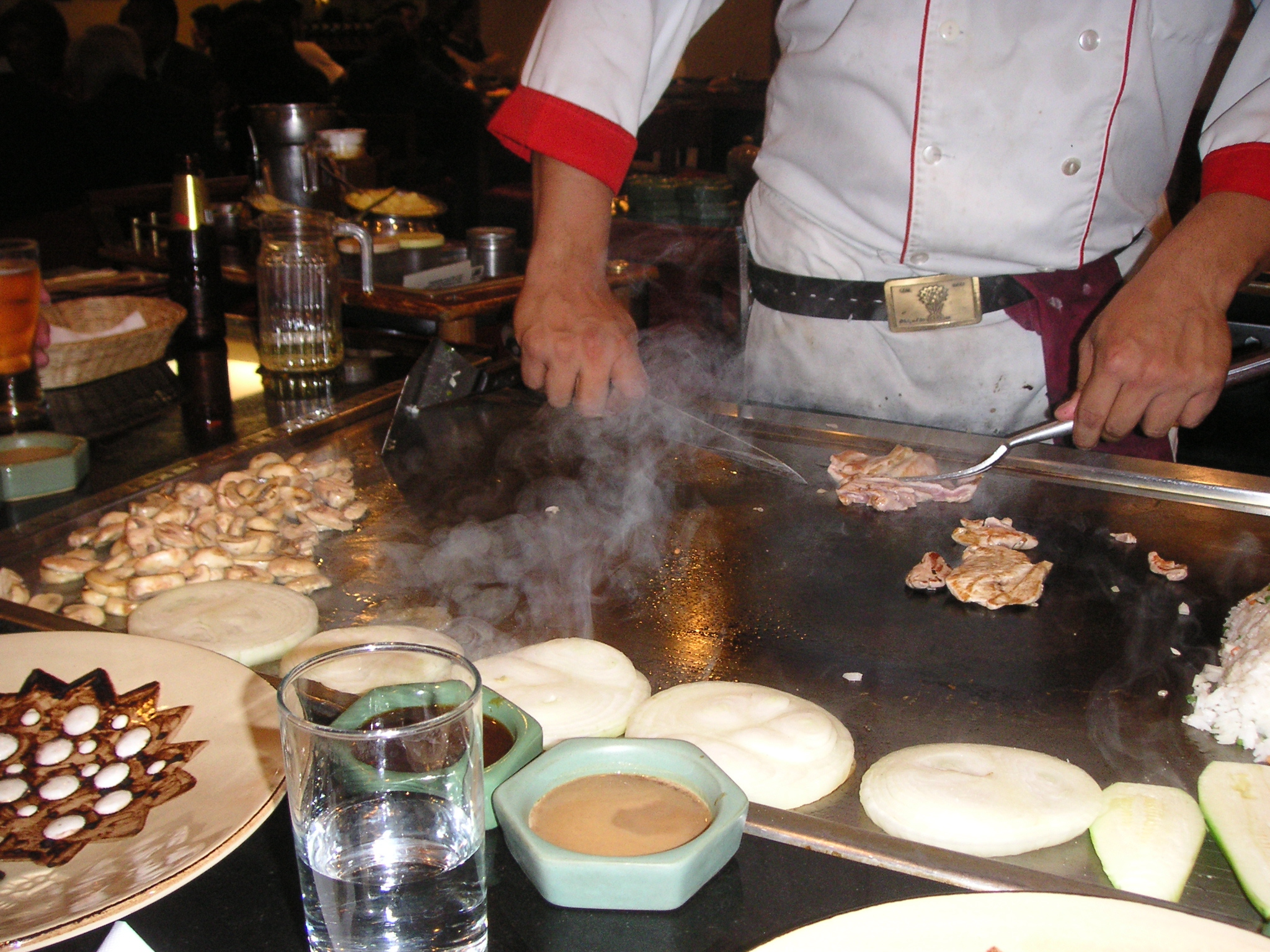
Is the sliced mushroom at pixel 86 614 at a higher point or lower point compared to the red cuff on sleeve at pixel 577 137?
lower

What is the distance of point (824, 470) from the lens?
194cm

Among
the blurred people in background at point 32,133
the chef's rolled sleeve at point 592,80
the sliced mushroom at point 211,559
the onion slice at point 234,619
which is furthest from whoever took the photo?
the blurred people in background at point 32,133

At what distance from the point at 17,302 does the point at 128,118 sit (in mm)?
5740

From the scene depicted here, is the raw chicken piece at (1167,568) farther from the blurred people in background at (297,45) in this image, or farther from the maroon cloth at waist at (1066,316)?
the blurred people in background at (297,45)

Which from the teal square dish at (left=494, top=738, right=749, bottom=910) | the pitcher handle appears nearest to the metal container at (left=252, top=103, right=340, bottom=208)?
the pitcher handle

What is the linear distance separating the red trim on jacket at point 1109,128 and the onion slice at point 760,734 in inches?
54.6

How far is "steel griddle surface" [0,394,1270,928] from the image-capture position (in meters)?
1.13

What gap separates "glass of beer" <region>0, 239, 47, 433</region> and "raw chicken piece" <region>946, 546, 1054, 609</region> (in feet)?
6.08

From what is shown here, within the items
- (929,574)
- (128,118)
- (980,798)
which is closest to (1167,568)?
(929,574)

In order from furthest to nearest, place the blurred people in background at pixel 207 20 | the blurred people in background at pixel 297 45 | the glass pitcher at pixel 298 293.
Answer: the blurred people in background at pixel 207 20, the blurred people in background at pixel 297 45, the glass pitcher at pixel 298 293

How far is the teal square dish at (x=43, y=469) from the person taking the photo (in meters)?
1.78

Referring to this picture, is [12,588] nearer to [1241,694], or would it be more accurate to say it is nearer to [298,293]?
[298,293]

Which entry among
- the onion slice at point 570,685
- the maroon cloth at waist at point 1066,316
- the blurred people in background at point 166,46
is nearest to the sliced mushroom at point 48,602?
the onion slice at point 570,685

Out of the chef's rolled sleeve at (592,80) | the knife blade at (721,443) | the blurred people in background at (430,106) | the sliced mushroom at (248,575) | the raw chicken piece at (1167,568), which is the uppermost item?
the blurred people in background at (430,106)
